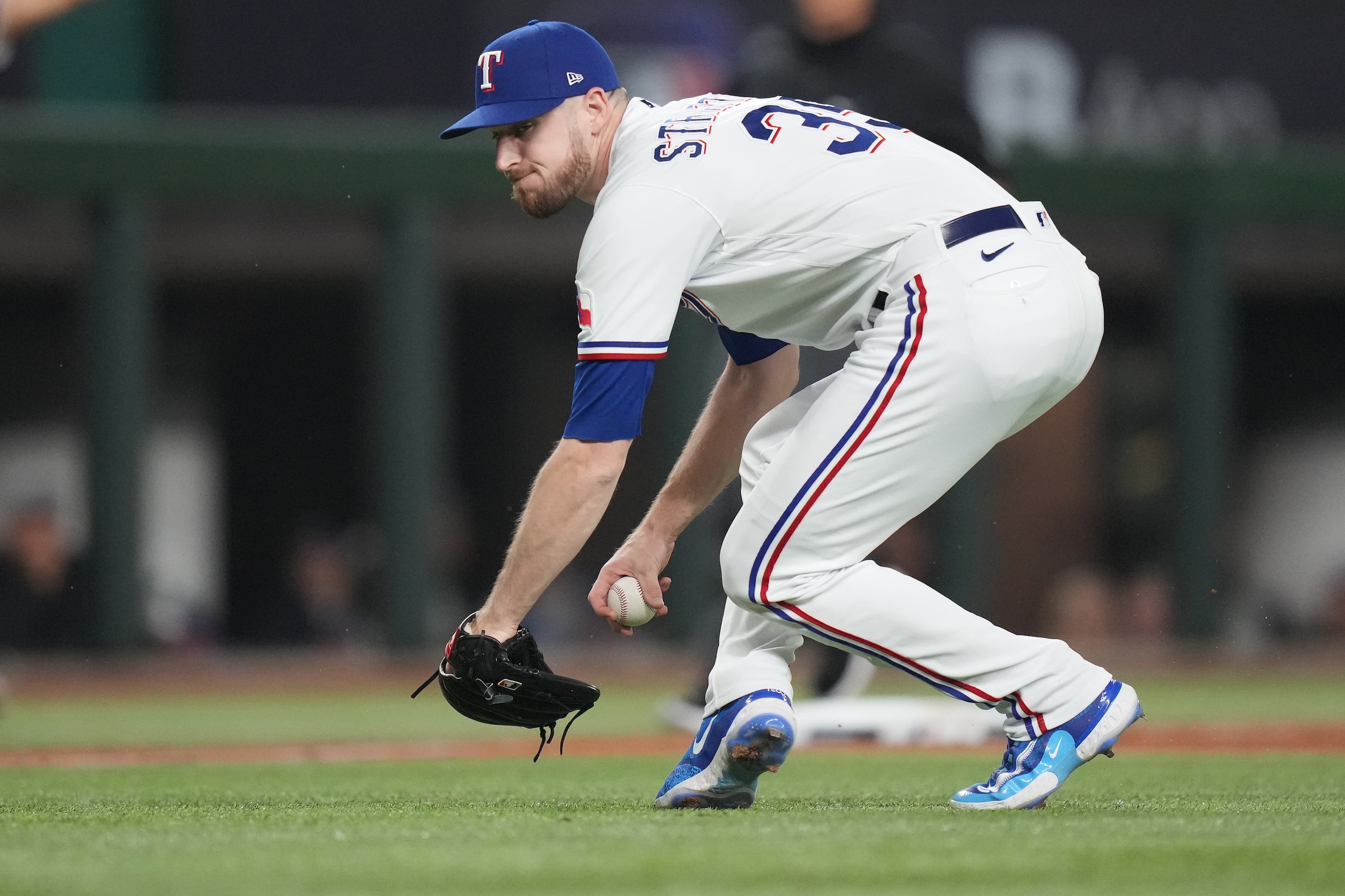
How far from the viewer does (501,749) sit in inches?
229

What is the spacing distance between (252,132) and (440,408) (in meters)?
1.82

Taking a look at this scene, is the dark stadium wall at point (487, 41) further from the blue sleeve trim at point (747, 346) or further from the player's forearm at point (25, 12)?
the blue sleeve trim at point (747, 346)

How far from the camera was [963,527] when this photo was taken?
1127cm

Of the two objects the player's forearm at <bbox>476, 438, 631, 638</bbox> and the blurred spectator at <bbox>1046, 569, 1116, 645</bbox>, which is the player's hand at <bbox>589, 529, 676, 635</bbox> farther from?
the blurred spectator at <bbox>1046, 569, 1116, 645</bbox>

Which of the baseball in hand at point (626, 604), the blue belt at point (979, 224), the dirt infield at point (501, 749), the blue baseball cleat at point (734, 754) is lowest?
the dirt infield at point (501, 749)

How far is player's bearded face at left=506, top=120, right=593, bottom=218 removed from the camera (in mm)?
3438

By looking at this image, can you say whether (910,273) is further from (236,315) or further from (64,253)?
(236,315)

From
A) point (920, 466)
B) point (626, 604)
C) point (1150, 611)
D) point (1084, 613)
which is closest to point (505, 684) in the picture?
point (626, 604)

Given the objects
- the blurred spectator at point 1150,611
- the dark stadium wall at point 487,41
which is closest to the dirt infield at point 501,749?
the blurred spectator at point 1150,611

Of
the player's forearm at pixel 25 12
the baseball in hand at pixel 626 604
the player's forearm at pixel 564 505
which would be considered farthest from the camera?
the player's forearm at pixel 25 12

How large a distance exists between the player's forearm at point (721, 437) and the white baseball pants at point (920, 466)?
0.33 meters

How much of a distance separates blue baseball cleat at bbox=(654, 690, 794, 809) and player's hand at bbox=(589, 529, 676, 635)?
0.23 m

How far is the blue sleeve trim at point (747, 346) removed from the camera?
3828 millimetres

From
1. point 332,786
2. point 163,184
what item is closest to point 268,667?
point 163,184
